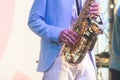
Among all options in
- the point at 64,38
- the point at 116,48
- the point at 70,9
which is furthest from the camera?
the point at 116,48

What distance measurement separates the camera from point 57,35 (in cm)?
133

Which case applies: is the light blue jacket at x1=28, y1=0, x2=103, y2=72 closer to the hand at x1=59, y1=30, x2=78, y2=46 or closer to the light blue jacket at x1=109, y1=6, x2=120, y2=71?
the hand at x1=59, y1=30, x2=78, y2=46

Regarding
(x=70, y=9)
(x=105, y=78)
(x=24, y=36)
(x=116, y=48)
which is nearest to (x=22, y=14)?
(x=24, y=36)

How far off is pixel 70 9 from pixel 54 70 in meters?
0.28

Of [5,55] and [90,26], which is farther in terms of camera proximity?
[5,55]

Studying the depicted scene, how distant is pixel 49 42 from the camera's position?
1.39m

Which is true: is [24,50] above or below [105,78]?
above

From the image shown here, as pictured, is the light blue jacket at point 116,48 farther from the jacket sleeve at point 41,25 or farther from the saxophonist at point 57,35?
the jacket sleeve at point 41,25

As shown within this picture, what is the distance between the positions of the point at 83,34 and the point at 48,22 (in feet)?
0.54

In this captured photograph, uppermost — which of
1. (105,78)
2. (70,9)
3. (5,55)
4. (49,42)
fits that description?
(70,9)

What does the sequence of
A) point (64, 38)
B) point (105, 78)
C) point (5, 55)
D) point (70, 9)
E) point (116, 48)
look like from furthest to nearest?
point (105, 78) < point (5, 55) < point (116, 48) < point (70, 9) < point (64, 38)

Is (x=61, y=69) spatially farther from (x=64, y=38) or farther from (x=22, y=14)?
(x=22, y=14)

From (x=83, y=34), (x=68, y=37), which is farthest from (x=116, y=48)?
(x=68, y=37)

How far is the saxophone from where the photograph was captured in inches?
55.2
